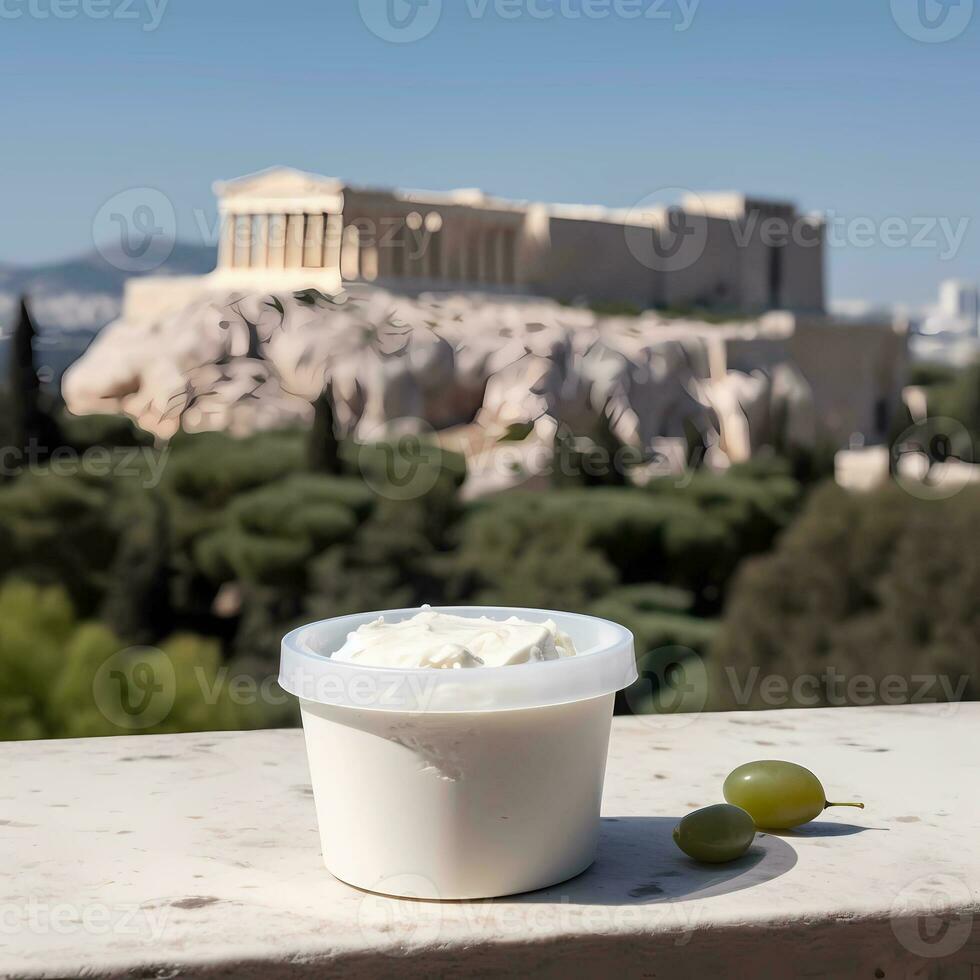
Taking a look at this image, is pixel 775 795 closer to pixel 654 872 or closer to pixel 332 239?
pixel 654 872

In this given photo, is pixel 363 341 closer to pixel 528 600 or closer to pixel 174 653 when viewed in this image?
pixel 528 600

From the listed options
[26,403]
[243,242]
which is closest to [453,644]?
[26,403]

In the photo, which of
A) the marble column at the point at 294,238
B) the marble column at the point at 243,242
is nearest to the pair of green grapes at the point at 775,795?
the marble column at the point at 294,238

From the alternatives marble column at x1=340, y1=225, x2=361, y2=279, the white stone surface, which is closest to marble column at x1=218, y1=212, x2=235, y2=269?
marble column at x1=340, y1=225, x2=361, y2=279

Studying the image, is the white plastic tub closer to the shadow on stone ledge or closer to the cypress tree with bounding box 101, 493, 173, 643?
the shadow on stone ledge

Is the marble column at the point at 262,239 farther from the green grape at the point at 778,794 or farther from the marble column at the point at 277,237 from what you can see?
the green grape at the point at 778,794

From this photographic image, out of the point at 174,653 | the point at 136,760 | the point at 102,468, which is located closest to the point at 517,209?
the point at 102,468
